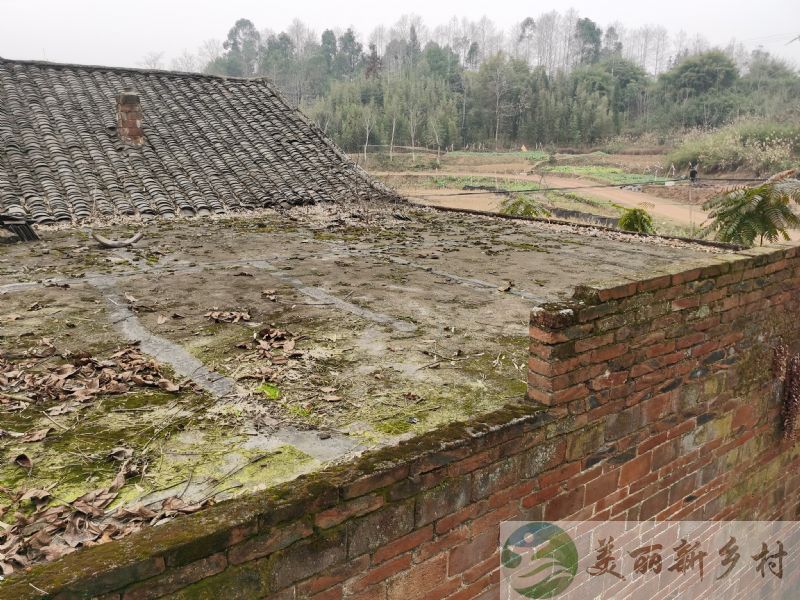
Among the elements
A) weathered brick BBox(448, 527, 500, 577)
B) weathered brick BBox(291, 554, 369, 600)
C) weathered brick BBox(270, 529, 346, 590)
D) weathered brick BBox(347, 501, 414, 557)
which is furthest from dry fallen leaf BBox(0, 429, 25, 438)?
weathered brick BBox(448, 527, 500, 577)

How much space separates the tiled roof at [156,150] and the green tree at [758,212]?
6.95 meters

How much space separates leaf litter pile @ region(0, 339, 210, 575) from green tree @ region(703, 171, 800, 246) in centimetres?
1133

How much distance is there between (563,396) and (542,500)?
0.58 m

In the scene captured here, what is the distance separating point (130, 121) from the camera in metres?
11.8

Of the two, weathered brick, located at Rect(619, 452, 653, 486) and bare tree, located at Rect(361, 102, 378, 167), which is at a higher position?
bare tree, located at Rect(361, 102, 378, 167)

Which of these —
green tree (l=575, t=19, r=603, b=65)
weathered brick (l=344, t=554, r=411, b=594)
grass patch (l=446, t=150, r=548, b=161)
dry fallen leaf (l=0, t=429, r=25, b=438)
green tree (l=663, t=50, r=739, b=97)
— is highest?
green tree (l=575, t=19, r=603, b=65)

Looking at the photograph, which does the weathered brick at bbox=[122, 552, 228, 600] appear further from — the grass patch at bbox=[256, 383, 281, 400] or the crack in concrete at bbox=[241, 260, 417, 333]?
the crack in concrete at bbox=[241, 260, 417, 333]

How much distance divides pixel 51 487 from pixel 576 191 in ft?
132

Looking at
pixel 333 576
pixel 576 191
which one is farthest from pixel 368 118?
pixel 333 576

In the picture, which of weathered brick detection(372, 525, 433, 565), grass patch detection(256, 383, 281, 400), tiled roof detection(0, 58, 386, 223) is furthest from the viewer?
tiled roof detection(0, 58, 386, 223)

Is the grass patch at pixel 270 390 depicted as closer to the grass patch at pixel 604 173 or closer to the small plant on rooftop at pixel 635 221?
the small plant on rooftop at pixel 635 221

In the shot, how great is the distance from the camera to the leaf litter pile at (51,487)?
2167 millimetres

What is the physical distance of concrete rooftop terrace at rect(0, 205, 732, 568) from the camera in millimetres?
2750

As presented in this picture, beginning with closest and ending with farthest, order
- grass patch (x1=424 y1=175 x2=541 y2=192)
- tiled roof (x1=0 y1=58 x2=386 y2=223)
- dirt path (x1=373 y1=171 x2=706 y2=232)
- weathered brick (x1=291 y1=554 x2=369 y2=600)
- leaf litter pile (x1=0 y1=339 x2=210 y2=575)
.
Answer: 1. leaf litter pile (x1=0 y1=339 x2=210 y2=575)
2. weathered brick (x1=291 y1=554 x2=369 y2=600)
3. tiled roof (x1=0 y1=58 x2=386 y2=223)
4. dirt path (x1=373 y1=171 x2=706 y2=232)
5. grass patch (x1=424 y1=175 x2=541 y2=192)
